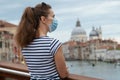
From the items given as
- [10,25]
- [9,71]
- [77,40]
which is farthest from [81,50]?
[9,71]

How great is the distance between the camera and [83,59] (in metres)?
96.1

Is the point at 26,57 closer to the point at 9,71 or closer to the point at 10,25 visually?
the point at 9,71

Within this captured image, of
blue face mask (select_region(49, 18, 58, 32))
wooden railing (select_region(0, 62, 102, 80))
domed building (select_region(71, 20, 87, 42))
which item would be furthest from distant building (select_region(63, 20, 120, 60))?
blue face mask (select_region(49, 18, 58, 32))

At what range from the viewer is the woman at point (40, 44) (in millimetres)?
2105

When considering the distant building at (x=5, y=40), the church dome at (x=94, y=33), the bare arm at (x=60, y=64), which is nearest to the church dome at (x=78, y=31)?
the church dome at (x=94, y=33)

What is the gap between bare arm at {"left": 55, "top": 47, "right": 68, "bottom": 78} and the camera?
6.81 feet

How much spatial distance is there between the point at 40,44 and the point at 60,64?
153 mm

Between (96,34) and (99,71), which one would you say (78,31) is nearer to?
(96,34)

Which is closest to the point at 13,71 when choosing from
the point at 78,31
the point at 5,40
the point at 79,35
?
the point at 5,40

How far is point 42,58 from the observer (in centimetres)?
215

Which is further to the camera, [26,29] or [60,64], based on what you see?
[26,29]

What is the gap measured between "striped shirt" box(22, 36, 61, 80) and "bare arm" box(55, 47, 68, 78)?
0.02m

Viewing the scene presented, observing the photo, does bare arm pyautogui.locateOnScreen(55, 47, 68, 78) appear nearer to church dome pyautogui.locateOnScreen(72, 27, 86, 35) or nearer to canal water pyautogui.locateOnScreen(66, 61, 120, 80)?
canal water pyautogui.locateOnScreen(66, 61, 120, 80)

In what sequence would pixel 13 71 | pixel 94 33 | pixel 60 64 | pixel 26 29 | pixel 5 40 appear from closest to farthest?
1. pixel 60 64
2. pixel 26 29
3. pixel 13 71
4. pixel 5 40
5. pixel 94 33
